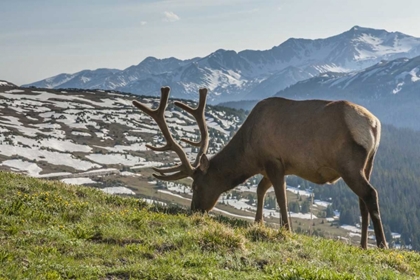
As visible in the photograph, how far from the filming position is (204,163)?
54.9 feet

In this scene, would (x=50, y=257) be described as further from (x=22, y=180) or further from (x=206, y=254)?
(x=22, y=180)

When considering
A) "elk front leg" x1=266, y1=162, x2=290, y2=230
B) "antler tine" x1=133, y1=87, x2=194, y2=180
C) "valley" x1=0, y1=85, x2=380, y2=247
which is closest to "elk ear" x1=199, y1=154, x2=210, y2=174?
"antler tine" x1=133, y1=87, x2=194, y2=180

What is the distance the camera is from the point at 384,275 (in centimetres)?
828

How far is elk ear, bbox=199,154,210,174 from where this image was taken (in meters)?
16.6

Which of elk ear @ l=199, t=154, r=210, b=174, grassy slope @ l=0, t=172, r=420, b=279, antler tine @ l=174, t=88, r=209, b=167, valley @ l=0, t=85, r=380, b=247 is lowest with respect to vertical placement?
valley @ l=0, t=85, r=380, b=247

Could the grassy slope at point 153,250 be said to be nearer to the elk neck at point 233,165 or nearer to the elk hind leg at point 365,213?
the elk hind leg at point 365,213

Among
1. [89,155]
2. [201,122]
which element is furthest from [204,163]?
[89,155]

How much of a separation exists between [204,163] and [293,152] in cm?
368

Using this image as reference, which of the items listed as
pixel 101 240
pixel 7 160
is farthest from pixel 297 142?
pixel 7 160

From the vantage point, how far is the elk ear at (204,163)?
54.5 ft

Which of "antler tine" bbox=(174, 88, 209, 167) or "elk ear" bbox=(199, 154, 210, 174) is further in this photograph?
"antler tine" bbox=(174, 88, 209, 167)

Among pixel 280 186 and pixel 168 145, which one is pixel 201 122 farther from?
pixel 280 186

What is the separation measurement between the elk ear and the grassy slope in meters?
4.26

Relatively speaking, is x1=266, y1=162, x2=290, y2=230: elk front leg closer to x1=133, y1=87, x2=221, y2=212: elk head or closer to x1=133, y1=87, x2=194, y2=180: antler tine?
x1=133, y1=87, x2=221, y2=212: elk head
